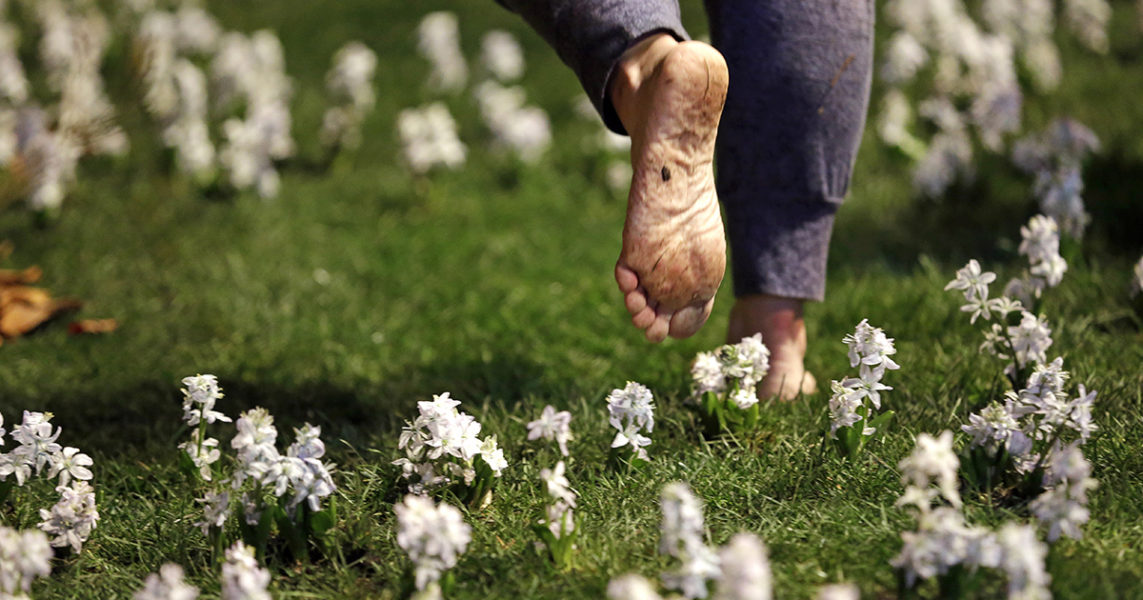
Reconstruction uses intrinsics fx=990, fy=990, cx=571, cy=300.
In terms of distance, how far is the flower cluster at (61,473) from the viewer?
1.67m

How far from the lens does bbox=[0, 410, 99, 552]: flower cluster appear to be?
1669 mm

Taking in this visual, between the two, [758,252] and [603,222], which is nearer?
[758,252]

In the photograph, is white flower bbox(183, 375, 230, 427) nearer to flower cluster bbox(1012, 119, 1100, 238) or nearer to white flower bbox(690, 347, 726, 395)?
white flower bbox(690, 347, 726, 395)

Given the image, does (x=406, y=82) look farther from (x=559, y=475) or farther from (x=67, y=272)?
(x=559, y=475)

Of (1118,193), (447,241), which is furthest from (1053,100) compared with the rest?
(447,241)

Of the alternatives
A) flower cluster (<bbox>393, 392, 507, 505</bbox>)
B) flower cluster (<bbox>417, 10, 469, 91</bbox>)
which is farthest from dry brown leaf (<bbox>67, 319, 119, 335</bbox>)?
flower cluster (<bbox>417, 10, 469, 91</bbox>)

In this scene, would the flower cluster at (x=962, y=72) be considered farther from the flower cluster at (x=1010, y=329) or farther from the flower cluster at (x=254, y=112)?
the flower cluster at (x=254, y=112)

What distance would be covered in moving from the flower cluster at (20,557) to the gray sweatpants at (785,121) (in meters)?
1.21

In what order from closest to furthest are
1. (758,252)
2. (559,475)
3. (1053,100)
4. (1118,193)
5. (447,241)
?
(559,475)
(758,252)
(1118,193)
(447,241)
(1053,100)

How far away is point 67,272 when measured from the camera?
3297 millimetres

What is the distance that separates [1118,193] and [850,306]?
3.93 ft

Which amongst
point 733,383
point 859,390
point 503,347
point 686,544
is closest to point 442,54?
point 503,347

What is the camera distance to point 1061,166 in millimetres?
2912

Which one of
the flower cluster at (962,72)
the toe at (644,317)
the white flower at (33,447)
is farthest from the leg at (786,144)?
the flower cluster at (962,72)
